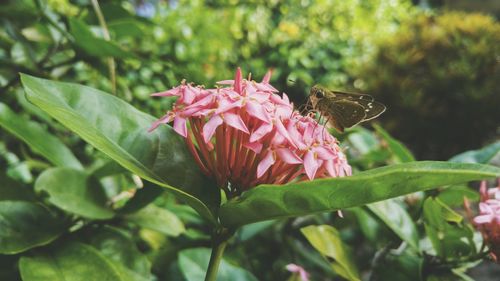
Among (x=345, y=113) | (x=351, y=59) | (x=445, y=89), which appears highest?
(x=345, y=113)

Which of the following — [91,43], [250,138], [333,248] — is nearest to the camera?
[250,138]

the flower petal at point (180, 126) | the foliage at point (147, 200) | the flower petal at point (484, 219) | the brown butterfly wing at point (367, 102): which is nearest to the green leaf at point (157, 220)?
the foliage at point (147, 200)

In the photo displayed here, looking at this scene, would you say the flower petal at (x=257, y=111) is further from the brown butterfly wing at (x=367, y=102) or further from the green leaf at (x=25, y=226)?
the green leaf at (x=25, y=226)

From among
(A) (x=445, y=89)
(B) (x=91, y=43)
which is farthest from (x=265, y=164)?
(A) (x=445, y=89)

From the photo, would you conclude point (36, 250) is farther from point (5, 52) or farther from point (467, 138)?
point (467, 138)

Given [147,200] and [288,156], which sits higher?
[288,156]

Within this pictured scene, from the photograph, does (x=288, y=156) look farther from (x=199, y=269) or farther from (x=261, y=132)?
(x=199, y=269)

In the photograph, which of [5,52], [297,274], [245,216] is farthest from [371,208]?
[5,52]
